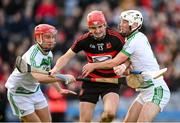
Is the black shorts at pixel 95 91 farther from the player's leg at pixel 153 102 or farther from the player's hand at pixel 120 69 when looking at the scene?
the player's leg at pixel 153 102

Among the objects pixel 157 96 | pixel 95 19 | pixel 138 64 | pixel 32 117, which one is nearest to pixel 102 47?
pixel 95 19

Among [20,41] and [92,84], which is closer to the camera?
[92,84]

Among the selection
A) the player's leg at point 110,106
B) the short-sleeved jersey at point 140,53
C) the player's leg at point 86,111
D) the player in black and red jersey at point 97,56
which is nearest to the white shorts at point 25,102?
the player in black and red jersey at point 97,56

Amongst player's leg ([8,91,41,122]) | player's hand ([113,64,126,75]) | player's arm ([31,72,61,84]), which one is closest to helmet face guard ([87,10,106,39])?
player's hand ([113,64,126,75])

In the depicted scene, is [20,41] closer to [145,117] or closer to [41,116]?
[41,116]

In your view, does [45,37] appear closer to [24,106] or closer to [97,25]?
[97,25]

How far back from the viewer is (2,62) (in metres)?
17.3

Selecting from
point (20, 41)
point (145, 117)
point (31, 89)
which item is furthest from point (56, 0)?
point (145, 117)

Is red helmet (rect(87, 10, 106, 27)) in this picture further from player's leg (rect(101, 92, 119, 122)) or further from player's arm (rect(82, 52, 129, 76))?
player's leg (rect(101, 92, 119, 122))

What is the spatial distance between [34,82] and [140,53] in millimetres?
1841

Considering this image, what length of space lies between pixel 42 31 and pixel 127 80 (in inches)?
61.3

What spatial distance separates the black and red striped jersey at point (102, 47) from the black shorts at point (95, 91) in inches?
6.3

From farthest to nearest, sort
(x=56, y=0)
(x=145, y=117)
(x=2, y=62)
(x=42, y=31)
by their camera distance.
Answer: (x=56, y=0) → (x=2, y=62) → (x=42, y=31) → (x=145, y=117)

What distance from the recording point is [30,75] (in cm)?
1212
